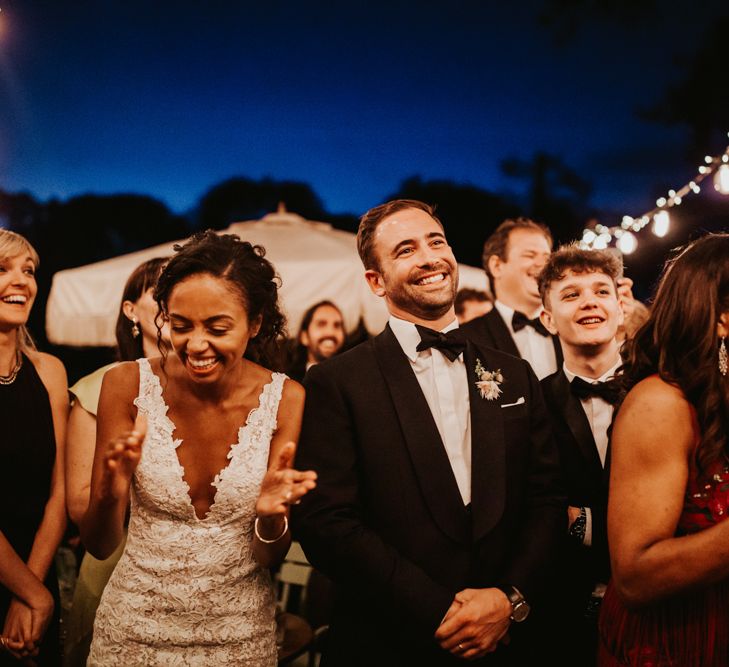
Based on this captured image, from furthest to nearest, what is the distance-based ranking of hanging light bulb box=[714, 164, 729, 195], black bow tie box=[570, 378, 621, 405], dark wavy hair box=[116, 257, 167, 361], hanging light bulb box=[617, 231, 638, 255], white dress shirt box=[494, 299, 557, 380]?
hanging light bulb box=[617, 231, 638, 255] → hanging light bulb box=[714, 164, 729, 195] → white dress shirt box=[494, 299, 557, 380] → dark wavy hair box=[116, 257, 167, 361] → black bow tie box=[570, 378, 621, 405]

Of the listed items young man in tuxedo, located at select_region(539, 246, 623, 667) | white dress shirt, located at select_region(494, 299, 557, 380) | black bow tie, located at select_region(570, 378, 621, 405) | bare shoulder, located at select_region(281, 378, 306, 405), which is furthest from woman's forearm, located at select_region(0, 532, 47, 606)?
white dress shirt, located at select_region(494, 299, 557, 380)

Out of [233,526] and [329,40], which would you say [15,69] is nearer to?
[329,40]

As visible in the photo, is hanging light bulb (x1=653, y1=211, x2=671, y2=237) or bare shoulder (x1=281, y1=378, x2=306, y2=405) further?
hanging light bulb (x1=653, y1=211, x2=671, y2=237)

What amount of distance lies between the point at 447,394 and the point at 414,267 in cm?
48

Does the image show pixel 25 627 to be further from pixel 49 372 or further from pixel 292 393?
pixel 292 393

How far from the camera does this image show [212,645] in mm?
2045

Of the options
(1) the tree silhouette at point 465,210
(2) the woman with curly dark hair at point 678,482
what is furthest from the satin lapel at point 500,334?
(1) the tree silhouette at point 465,210

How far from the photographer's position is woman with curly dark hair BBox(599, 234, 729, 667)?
5.65 ft

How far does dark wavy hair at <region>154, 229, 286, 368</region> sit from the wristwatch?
1.23m

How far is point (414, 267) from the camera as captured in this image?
2369mm

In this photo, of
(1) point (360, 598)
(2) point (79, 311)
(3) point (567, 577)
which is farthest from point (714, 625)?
(2) point (79, 311)

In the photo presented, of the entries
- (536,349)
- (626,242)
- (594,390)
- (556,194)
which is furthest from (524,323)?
(556,194)

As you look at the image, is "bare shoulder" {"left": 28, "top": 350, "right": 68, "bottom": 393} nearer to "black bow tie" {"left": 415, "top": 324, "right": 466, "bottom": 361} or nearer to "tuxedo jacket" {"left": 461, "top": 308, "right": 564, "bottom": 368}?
"black bow tie" {"left": 415, "top": 324, "right": 466, "bottom": 361}

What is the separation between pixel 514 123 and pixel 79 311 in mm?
23658
